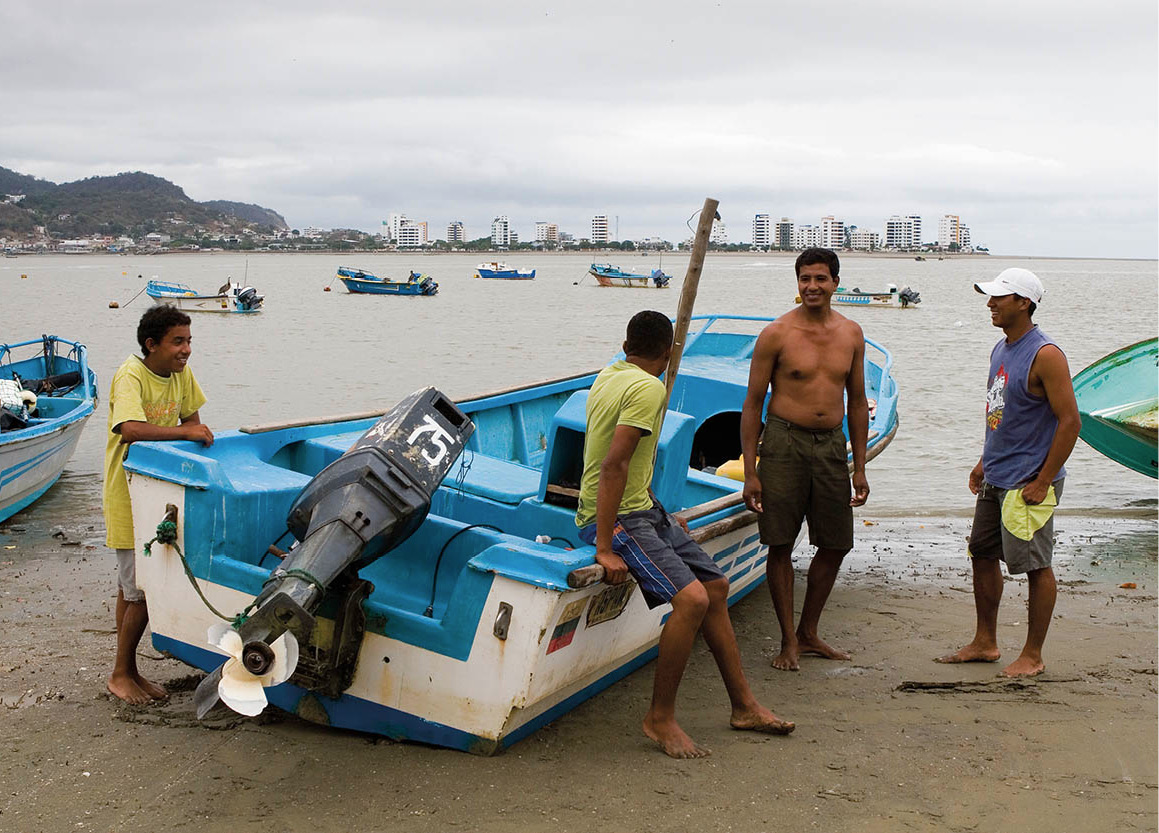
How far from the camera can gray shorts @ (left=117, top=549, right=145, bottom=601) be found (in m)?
4.72

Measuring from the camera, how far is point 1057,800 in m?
4.03

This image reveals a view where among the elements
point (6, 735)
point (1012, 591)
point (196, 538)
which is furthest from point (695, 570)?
point (1012, 591)

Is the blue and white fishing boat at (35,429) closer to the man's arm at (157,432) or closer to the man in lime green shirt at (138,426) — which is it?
the man in lime green shirt at (138,426)

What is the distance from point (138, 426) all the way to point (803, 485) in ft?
9.93

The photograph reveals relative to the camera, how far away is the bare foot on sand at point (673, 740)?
170 inches

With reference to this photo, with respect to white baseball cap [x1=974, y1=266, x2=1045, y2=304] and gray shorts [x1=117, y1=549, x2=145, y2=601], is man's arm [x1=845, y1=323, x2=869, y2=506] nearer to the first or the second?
white baseball cap [x1=974, y1=266, x2=1045, y2=304]

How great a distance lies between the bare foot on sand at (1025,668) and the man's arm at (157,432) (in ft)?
12.9

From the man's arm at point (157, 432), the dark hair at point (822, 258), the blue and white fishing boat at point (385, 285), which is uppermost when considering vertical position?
the dark hair at point (822, 258)

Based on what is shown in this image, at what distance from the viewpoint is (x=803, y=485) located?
5.27 metres

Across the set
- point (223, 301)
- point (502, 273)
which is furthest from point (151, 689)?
point (502, 273)

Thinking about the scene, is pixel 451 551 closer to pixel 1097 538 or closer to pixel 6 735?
pixel 6 735

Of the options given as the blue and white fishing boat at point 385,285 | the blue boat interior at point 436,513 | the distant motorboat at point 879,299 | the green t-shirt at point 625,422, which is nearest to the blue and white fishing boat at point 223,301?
the blue and white fishing boat at point 385,285

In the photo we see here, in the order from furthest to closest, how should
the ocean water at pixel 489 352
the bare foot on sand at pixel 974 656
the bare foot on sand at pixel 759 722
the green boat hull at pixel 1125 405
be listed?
1. the ocean water at pixel 489 352
2. the green boat hull at pixel 1125 405
3. the bare foot on sand at pixel 974 656
4. the bare foot on sand at pixel 759 722

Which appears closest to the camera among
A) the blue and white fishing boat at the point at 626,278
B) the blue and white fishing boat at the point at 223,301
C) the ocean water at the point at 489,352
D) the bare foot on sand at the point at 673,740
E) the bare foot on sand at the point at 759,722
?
the bare foot on sand at the point at 673,740
